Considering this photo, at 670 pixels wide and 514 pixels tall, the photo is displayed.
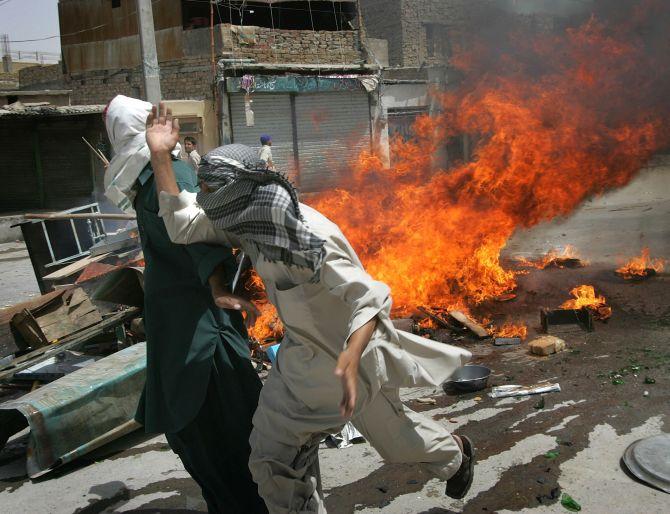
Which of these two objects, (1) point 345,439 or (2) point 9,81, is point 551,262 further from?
(2) point 9,81

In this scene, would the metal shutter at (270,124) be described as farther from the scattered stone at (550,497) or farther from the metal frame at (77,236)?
the scattered stone at (550,497)

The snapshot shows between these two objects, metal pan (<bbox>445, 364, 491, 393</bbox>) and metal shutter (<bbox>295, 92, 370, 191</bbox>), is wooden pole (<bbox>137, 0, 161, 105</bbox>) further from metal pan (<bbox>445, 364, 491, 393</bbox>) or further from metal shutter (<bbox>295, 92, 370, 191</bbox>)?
metal shutter (<bbox>295, 92, 370, 191</bbox>)

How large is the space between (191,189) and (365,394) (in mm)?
1260

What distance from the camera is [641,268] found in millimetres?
7723

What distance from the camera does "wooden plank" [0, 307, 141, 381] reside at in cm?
476

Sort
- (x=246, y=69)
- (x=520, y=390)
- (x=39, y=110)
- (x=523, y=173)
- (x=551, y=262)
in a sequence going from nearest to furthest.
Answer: (x=520, y=390) < (x=551, y=262) < (x=523, y=173) < (x=39, y=110) < (x=246, y=69)

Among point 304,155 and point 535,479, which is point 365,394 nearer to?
point 535,479

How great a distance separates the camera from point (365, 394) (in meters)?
2.57

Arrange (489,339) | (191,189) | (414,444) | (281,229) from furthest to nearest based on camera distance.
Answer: (489,339), (191,189), (414,444), (281,229)

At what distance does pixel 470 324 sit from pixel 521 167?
357cm

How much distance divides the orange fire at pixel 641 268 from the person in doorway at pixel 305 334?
5.56m

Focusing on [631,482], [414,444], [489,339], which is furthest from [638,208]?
[414,444]

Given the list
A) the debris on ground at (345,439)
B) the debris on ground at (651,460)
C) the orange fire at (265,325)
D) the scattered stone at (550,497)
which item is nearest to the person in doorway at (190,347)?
the debris on ground at (345,439)

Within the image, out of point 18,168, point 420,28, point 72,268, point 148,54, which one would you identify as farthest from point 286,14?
point 72,268
